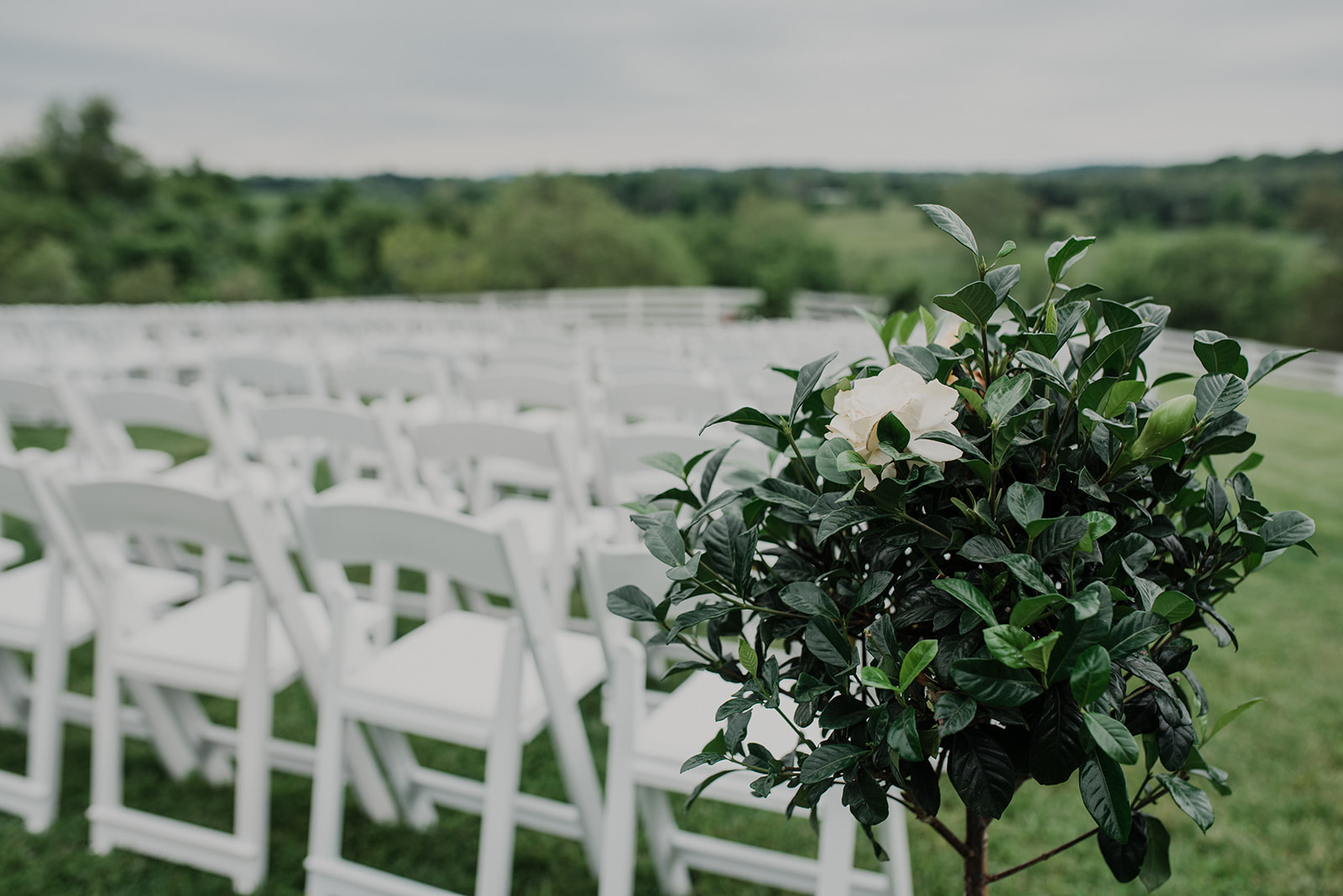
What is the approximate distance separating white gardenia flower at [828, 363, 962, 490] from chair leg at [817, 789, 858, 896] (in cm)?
80

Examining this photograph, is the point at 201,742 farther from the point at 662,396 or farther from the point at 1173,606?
the point at 1173,606

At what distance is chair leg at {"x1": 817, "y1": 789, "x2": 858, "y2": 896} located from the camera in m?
1.32

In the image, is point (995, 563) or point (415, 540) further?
point (415, 540)

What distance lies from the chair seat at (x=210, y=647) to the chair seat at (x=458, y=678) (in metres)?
0.14

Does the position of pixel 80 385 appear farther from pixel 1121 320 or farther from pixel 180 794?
pixel 1121 320

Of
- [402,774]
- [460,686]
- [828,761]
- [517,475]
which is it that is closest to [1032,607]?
[828,761]

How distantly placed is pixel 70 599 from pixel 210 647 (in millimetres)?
664

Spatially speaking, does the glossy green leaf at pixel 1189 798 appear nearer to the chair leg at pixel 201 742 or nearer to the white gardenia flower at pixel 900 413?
the white gardenia flower at pixel 900 413

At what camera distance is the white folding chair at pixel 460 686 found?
153 centimetres

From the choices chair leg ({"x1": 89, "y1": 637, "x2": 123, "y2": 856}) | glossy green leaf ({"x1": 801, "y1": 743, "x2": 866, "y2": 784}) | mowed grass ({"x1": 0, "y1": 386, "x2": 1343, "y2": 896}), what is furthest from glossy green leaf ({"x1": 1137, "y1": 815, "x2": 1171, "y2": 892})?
chair leg ({"x1": 89, "y1": 637, "x2": 123, "y2": 856})

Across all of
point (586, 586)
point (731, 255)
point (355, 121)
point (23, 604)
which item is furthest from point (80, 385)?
point (731, 255)

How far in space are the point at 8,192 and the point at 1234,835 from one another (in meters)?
43.9

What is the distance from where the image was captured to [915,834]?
85.8 inches

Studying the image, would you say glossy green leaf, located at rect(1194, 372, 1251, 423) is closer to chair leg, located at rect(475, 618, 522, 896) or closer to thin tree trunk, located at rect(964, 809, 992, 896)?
thin tree trunk, located at rect(964, 809, 992, 896)
